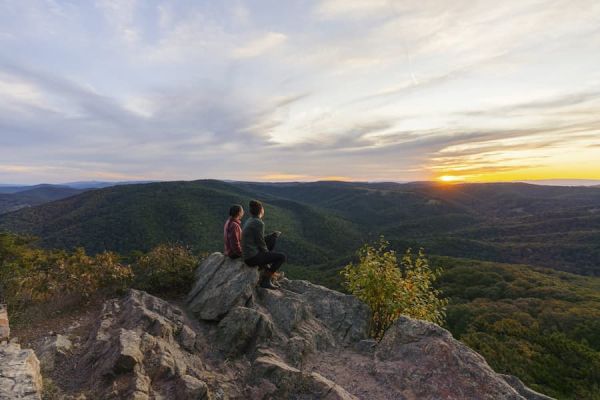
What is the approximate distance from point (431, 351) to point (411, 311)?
3485 millimetres

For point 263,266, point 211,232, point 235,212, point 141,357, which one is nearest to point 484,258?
point 211,232

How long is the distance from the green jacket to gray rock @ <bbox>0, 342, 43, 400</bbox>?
22.4 feet

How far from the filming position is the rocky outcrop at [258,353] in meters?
8.09

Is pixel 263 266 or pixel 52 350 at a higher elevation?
pixel 263 266

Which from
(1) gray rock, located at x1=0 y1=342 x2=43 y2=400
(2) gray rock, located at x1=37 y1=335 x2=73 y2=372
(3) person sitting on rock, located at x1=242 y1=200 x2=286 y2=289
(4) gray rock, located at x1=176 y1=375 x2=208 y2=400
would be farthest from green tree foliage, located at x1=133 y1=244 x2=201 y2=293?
(4) gray rock, located at x1=176 y1=375 x2=208 y2=400

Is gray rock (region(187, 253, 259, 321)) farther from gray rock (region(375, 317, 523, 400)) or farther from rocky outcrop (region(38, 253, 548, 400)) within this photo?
gray rock (region(375, 317, 523, 400))

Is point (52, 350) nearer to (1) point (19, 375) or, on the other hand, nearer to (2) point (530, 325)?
(1) point (19, 375)

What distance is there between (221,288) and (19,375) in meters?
6.48

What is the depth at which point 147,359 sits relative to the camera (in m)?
8.29

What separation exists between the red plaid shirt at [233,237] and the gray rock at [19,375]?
22.7ft

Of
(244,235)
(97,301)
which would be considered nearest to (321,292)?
(244,235)

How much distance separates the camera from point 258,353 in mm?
10008

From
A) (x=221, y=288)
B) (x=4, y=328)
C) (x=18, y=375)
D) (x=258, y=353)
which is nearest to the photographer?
(x=18, y=375)

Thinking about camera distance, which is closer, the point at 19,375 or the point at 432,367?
the point at 19,375
